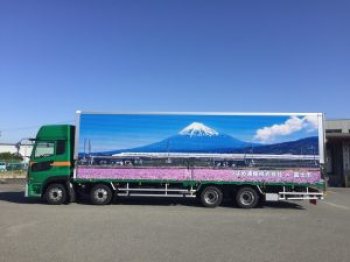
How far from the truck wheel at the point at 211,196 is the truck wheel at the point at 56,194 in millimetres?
5401

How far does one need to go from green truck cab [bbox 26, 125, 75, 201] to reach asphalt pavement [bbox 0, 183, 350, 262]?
1214mm

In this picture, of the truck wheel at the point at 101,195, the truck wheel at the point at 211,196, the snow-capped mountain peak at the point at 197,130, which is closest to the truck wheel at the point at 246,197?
the truck wheel at the point at 211,196

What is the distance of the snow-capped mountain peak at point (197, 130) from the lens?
18266mm

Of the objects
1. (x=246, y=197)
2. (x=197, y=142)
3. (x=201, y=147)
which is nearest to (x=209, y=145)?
(x=201, y=147)

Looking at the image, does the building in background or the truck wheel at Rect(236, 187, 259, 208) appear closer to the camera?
the truck wheel at Rect(236, 187, 259, 208)

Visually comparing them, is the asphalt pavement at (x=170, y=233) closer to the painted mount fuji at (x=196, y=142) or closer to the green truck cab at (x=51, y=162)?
the green truck cab at (x=51, y=162)

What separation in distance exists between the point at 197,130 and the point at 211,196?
257cm

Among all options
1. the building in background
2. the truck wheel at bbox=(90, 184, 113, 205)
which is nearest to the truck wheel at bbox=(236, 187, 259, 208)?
the truck wheel at bbox=(90, 184, 113, 205)

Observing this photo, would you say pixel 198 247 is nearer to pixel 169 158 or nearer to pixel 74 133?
pixel 169 158

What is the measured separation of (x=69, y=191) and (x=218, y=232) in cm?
883

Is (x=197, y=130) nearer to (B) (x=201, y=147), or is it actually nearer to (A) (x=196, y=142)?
(A) (x=196, y=142)

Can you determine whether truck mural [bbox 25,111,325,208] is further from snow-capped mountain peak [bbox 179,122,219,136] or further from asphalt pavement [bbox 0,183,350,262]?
asphalt pavement [bbox 0,183,350,262]

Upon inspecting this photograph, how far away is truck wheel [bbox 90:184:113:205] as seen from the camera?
18719 mm

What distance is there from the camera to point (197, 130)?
18.3m
